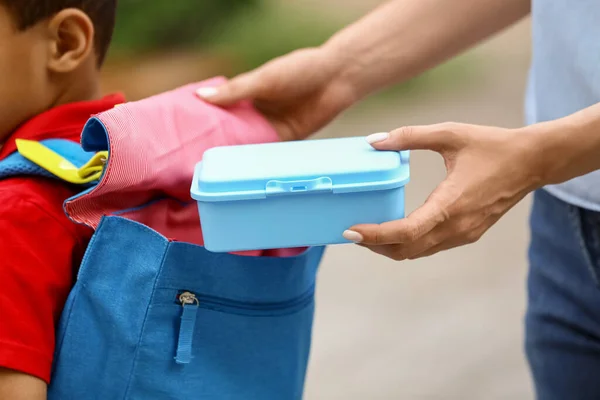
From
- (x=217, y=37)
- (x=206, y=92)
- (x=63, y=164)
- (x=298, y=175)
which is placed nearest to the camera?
→ (x=298, y=175)

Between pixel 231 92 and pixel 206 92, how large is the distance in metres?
0.03

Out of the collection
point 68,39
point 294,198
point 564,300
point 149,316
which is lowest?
point 564,300

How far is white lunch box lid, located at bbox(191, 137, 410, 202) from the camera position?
58 centimetres

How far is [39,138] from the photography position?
2.38 feet

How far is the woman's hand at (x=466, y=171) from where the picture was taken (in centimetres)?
63

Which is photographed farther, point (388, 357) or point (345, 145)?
point (388, 357)

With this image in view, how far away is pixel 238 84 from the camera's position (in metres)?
0.80

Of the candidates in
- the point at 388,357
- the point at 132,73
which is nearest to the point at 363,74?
the point at 388,357

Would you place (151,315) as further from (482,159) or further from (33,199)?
(482,159)

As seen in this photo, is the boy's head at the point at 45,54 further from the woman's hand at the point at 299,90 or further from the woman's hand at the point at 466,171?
the woman's hand at the point at 466,171

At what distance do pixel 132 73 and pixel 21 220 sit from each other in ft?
6.66

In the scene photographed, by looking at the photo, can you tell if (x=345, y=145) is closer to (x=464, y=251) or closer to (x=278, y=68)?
(x=278, y=68)

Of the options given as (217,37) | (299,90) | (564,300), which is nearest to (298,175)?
(299,90)

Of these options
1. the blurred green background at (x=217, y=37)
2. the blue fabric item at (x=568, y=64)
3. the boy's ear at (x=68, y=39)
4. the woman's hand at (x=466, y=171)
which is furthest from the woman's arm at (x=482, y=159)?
the blurred green background at (x=217, y=37)
